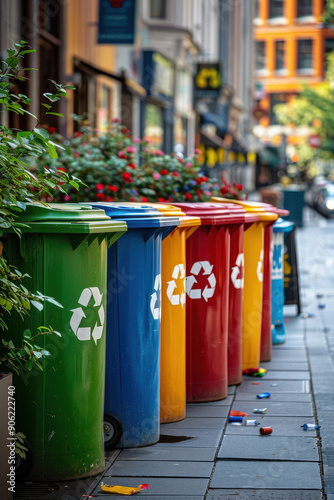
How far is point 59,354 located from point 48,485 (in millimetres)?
675

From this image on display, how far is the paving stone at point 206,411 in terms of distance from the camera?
647 centimetres

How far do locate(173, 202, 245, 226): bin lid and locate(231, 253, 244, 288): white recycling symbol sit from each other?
13.6 inches

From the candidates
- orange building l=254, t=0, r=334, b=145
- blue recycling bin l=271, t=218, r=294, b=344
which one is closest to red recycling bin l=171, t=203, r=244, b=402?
blue recycling bin l=271, t=218, r=294, b=344

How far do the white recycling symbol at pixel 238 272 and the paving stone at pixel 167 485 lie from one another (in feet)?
7.98

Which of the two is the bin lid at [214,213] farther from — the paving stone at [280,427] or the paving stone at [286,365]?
the paving stone at [286,365]

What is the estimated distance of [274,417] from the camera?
638cm

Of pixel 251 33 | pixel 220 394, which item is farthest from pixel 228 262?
pixel 251 33

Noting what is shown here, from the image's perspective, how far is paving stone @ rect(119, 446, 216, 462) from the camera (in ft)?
17.8

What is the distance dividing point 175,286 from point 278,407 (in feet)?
4.16

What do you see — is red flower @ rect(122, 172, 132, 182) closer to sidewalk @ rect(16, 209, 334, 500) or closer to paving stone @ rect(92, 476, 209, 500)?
sidewalk @ rect(16, 209, 334, 500)

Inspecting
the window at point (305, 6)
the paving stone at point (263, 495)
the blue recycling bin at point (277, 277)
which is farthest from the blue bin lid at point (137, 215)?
the window at point (305, 6)

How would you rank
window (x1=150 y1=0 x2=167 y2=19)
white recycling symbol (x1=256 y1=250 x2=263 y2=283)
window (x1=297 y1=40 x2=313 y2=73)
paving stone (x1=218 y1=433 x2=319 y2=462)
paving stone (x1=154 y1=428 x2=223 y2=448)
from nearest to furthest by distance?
1. paving stone (x1=218 y1=433 x2=319 y2=462)
2. paving stone (x1=154 y1=428 x2=223 y2=448)
3. white recycling symbol (x1=256 y1=250 x2=263 y2=283)
4. window (x1=150 y1=0 x2=167 y2=19)
5. window (x1=297 y1=40 x2=313 y2=73)

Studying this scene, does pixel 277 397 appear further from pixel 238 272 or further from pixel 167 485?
pixel 167 485

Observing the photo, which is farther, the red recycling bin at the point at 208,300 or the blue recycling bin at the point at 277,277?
the blue recycling bin at the point at 277,277
